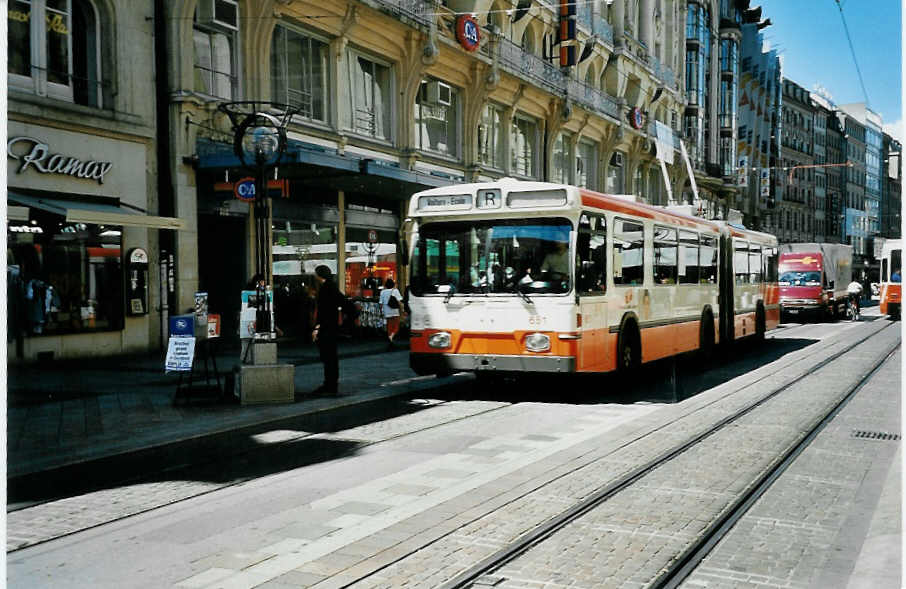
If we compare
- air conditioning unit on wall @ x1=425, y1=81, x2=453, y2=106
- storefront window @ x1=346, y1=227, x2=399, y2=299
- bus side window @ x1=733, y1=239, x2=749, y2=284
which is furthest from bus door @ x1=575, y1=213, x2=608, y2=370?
air conditioning unit on wall @ x1=425, y1=81, x2=453, y2=106

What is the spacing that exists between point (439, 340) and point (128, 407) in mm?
4129

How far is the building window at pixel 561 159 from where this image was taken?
3653 centimetres

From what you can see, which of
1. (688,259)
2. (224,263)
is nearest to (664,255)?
(688,259)

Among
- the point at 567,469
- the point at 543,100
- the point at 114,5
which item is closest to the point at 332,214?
the point at 114,5

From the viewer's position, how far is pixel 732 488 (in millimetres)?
6973

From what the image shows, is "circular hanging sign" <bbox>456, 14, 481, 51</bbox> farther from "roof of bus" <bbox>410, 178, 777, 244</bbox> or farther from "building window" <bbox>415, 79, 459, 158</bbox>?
"roof of bus" <bbox>410, 178, 777, 244</bbox>

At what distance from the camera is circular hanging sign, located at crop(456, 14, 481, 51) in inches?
1067

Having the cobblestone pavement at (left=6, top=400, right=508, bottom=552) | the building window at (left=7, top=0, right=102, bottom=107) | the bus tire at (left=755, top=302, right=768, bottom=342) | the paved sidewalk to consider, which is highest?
the building window at (left=7, top=0, right=102, bottom=107)

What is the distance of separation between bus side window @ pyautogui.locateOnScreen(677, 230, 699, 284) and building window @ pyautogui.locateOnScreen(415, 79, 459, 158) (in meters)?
12.3

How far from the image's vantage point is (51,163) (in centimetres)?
1565

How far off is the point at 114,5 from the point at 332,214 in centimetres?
759

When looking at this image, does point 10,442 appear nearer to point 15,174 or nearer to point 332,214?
point 15,174

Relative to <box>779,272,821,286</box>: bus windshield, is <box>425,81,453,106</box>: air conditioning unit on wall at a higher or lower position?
higher

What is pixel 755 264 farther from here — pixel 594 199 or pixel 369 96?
pixel 369 96
